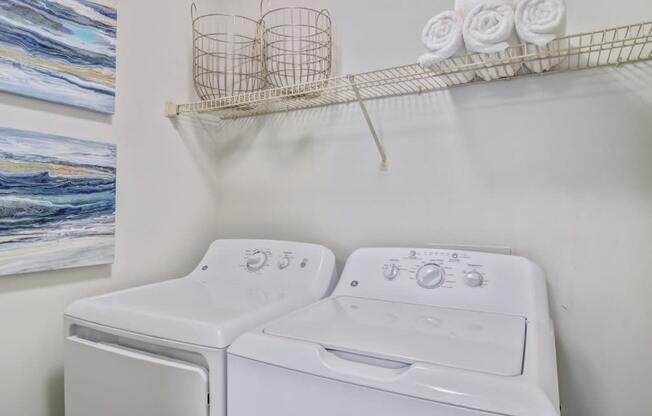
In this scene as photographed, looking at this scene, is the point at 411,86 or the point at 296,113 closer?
the point at 411,86

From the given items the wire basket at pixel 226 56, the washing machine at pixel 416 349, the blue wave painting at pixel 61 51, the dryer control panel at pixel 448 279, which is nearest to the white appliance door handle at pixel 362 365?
the washing machine at pixel 416 349

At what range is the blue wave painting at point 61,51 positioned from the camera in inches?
45.1

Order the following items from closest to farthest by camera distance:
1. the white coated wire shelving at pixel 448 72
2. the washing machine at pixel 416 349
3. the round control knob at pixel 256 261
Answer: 1. the washing machine at pixel 416 349
2. the white coated wire shelving at pixel 448 72
3. the round control knob at pixel 256 261

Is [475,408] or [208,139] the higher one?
[208,139]

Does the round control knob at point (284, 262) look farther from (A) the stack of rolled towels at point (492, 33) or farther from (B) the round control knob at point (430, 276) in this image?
(A) the stack of rolled towels at point (492, 33)

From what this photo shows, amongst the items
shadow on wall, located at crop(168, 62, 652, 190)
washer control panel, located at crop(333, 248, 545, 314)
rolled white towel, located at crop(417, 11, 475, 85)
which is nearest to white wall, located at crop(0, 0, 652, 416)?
shadow on wall, located at crop(168, 62, 652, 190)

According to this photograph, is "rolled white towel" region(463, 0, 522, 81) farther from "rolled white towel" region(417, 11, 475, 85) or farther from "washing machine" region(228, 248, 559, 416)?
"washing machine" region(228, 248, 559, 416)

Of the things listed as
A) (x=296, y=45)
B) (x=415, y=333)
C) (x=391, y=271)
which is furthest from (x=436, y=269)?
(x=296, y=45)

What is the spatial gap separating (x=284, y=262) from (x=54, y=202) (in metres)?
0.73

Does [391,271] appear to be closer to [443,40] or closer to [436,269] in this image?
[436,269]

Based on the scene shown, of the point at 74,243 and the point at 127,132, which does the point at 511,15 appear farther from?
the point at 74,243

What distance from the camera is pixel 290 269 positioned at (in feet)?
4.61

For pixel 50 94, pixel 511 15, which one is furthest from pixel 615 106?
pixel 50 94

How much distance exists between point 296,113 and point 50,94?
0.84 metres
